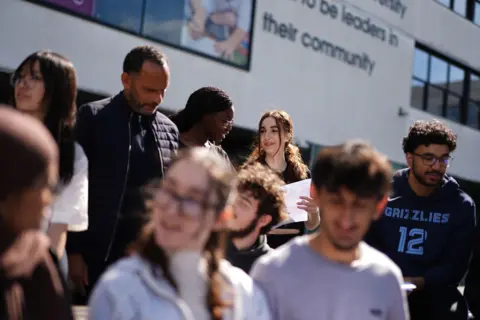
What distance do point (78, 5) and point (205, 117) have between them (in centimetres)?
591

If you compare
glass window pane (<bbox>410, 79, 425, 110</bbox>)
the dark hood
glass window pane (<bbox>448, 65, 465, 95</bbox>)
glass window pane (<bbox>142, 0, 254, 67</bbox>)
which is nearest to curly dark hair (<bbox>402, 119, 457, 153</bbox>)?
the dark hood

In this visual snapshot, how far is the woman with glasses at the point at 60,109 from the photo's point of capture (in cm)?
275

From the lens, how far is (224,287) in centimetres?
208

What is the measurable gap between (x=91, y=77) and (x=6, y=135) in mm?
8043

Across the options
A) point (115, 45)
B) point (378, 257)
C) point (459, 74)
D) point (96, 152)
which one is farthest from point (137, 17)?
point (459, 74)

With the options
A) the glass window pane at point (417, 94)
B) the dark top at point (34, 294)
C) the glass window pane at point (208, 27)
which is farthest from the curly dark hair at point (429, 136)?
the glass window pane at point (417, 94)

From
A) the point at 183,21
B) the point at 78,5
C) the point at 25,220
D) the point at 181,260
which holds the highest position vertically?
the point at 183,21

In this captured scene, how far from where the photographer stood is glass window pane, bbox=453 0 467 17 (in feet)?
58.7

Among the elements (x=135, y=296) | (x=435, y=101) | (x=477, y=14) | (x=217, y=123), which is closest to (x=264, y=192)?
(x=217, y=123)

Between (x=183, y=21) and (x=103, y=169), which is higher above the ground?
(x=183, y=21)

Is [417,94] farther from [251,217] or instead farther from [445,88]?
[251,217]

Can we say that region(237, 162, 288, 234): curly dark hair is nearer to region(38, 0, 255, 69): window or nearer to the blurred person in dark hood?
the blurred person in dark hood

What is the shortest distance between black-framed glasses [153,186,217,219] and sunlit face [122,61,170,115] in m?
1.43

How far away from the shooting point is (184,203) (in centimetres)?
195
